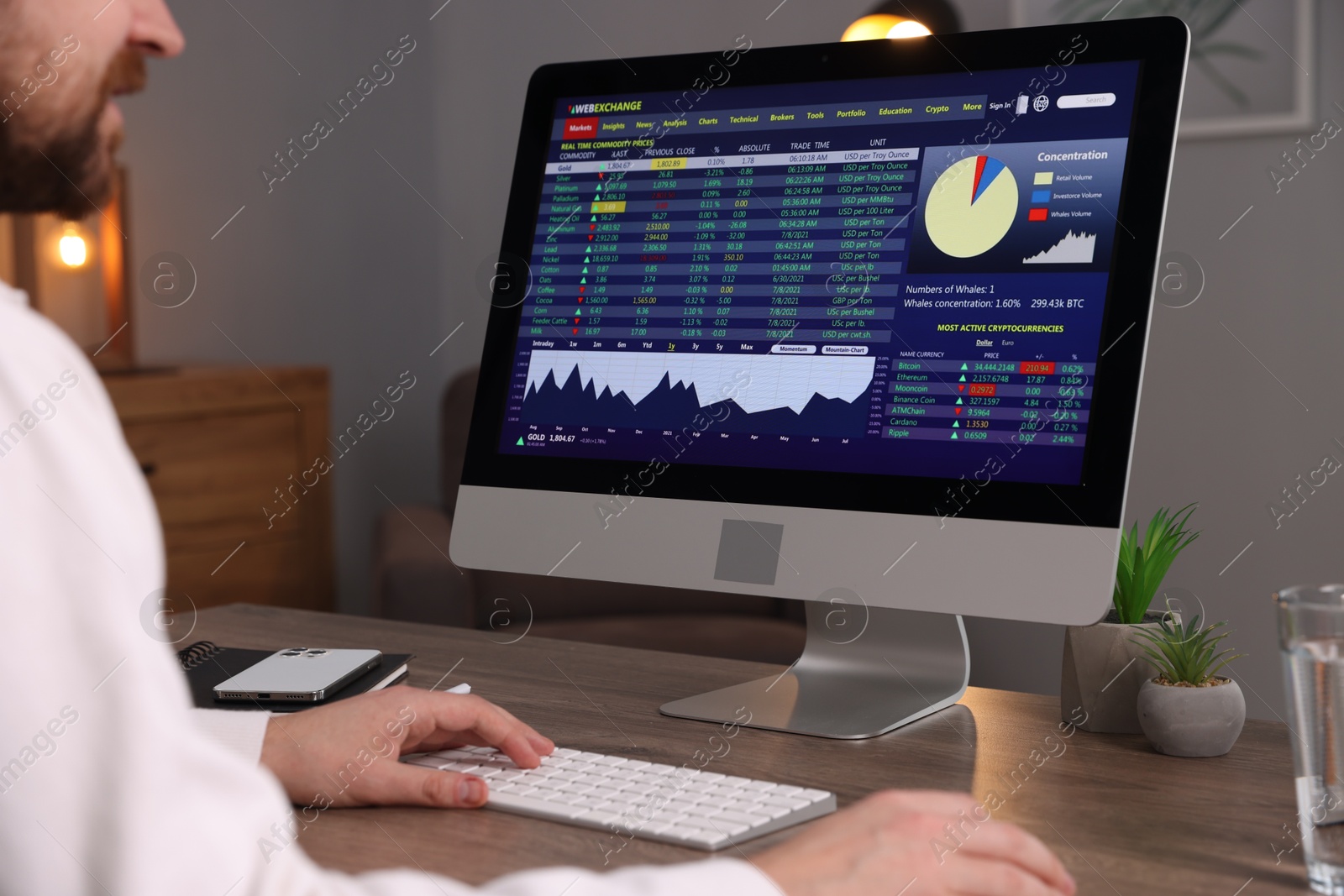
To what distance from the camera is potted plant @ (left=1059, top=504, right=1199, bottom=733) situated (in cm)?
103

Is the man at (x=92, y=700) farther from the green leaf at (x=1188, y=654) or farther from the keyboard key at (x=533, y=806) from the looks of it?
→ the green leaf at (x=1188, y=654)

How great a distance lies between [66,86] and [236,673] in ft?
2.19

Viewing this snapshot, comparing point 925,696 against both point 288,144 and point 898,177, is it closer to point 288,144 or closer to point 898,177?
point 898,177

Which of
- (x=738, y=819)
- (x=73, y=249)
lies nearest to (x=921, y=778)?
(x=738, y=819)

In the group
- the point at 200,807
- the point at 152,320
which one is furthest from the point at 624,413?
the point at 152,320

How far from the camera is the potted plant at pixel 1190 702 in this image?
37.8 inches

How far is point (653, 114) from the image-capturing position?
1214 mm

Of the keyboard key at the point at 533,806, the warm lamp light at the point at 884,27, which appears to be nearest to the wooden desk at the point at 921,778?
the keyboard key at the point at 533,806

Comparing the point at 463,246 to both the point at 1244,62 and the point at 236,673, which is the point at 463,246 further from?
the point at 236,673

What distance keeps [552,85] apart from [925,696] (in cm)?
71

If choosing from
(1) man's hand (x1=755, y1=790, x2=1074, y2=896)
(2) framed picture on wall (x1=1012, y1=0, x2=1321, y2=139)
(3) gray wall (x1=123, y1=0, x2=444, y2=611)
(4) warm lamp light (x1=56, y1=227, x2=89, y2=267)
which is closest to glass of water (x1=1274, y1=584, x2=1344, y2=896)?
(1) man's hand (x1=755, y1=790, x2=1074, y2=896)

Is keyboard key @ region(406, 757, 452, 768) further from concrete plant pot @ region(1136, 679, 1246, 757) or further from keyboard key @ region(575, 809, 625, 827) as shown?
concrete plant pot @ region(1136, 679, 1246, 757)

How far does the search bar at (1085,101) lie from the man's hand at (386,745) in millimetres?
674

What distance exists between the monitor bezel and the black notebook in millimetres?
203
